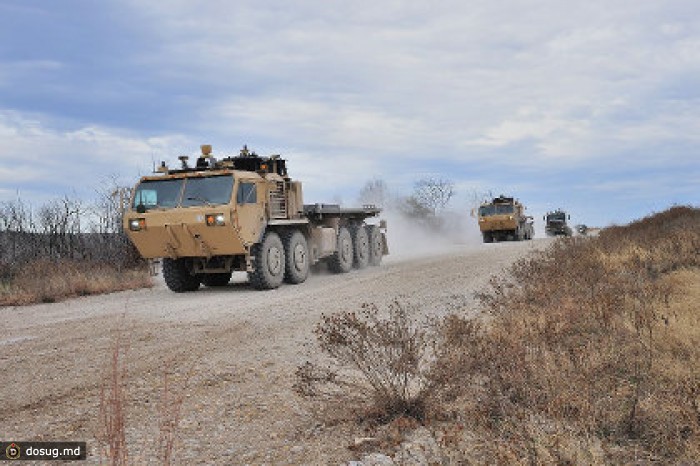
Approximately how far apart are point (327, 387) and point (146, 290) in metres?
10.3

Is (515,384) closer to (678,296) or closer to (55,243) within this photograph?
(678,296)

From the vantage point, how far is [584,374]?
4824 millimetres

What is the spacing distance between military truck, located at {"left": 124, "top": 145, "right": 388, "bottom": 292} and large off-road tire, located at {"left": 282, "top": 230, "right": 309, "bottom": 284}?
0.08ft

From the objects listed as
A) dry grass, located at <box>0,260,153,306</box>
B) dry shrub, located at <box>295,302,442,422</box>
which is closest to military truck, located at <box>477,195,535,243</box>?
dry grass, located at <box>0,260,153,306</box>

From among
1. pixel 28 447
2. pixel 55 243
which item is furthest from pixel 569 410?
pixel 55 243

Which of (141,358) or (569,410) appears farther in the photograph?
(141,358)

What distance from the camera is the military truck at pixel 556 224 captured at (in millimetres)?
43656

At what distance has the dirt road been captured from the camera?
13.8ft

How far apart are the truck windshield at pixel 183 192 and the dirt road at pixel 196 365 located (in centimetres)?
193

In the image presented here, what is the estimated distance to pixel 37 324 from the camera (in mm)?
9500

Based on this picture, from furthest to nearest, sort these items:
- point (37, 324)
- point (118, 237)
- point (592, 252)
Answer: point (118, 237) < point (592, 252) < point (37, 324)

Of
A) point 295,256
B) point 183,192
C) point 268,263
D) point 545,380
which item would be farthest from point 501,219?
point 545,380

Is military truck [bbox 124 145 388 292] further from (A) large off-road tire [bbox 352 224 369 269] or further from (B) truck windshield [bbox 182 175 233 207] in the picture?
(A) large off-road tire [bbox 352 224 369 269]

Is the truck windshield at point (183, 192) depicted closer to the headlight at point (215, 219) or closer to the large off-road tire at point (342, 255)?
the headlight at point (215, 219)
